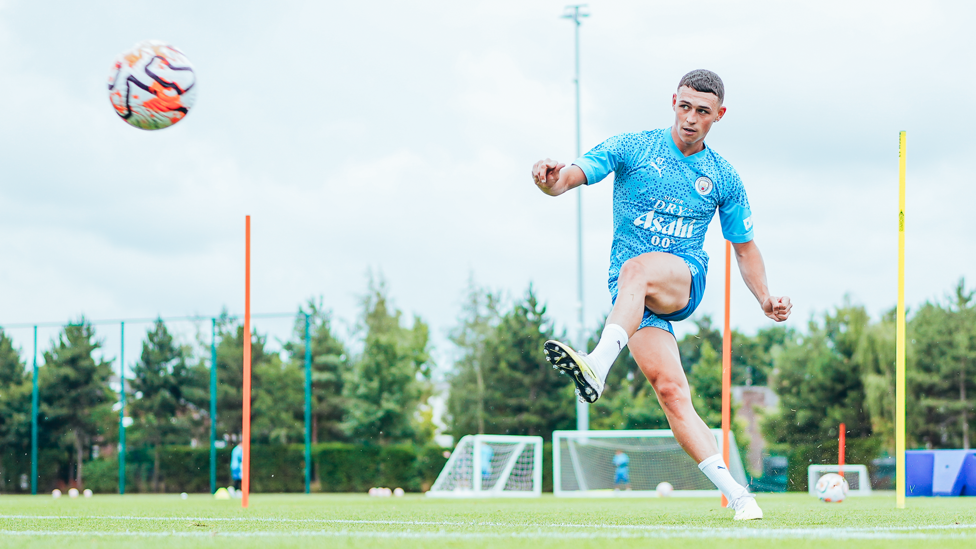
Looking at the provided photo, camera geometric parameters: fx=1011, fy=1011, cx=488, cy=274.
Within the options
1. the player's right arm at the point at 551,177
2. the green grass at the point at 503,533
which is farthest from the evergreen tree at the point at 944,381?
the player's right arm at the point at 551,177

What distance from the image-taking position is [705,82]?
446cm

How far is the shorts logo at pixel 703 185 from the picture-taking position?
449cm

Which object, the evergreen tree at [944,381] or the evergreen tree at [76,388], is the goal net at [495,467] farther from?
the evergreen tree at [944,381]

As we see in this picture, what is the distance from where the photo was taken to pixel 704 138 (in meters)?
4.58

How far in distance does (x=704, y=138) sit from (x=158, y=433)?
2788 centimetres

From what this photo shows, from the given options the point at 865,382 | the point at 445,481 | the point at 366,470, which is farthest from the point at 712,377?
the point at 445,481

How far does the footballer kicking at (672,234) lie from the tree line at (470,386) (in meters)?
24.3

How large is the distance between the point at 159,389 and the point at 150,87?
2675 centimetres

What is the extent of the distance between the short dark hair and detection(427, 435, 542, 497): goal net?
14544 mm

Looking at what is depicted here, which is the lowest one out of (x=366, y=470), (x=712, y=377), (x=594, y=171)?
(x=366, y=470)

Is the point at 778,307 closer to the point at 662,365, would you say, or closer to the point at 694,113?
the point at 662,365

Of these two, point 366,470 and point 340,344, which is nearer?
point 366,470

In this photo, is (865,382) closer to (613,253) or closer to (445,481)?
(445,481)

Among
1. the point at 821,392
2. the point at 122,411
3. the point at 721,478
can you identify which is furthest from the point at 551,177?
the point at 821,392
